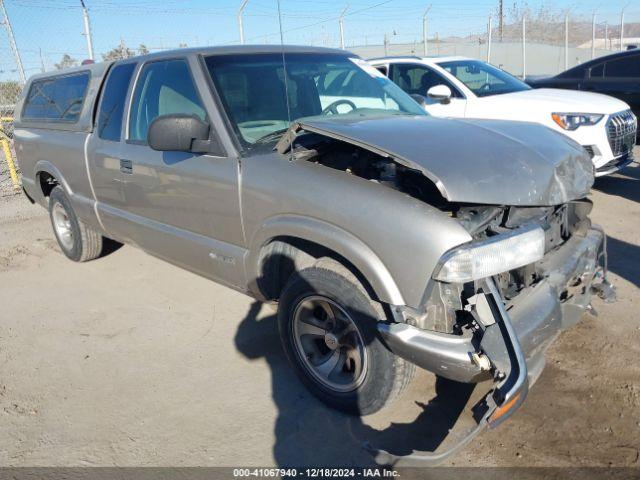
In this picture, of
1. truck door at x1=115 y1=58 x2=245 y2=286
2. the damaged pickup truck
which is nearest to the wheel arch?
the damaged pickup truck

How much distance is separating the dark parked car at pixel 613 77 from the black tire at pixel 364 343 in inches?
318

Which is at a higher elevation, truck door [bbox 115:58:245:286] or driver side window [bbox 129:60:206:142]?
driver side window [bbox 129:60:206:142]

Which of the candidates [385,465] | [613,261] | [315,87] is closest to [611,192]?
[613,261]

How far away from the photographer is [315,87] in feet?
13.1

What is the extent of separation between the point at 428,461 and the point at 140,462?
1472 millimetres

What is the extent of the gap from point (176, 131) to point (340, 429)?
6.33 ft

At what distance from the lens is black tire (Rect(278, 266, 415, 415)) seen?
105 inches

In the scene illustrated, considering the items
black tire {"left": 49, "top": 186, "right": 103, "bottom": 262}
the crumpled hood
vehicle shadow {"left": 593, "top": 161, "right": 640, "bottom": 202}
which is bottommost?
vehicle shadow {"left": 593, "top": 161, "right": 640, "bottom": 202}

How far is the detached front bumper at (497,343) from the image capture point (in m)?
2.25

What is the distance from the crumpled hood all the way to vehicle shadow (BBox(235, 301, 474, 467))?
123cm

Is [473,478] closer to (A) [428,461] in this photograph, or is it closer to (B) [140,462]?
(A) [428,461]

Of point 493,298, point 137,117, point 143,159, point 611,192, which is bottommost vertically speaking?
point 611,192

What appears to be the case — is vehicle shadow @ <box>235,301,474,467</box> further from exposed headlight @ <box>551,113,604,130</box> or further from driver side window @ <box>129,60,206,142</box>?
exposed headlight @ <box>551,113,604,130</box>

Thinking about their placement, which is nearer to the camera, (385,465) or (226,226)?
(385,465)
